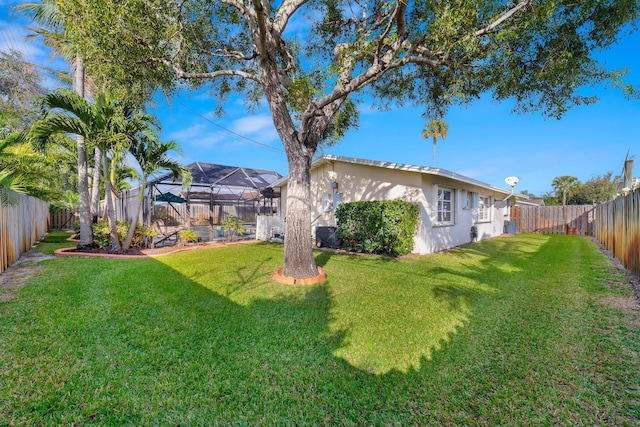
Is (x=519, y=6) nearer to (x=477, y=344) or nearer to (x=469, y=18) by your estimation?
(x=469, y=18)

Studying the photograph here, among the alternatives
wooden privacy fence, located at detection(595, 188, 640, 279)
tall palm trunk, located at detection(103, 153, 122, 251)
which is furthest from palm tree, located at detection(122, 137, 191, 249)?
wooden privacy fence, located at detection(595, 188, 640, 279)

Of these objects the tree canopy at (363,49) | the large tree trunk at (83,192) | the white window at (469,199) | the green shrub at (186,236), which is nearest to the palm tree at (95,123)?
the large tree trunk at (83,192)

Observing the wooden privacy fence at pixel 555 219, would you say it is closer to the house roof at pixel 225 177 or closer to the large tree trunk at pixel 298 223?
the house roof at pixel 225 177

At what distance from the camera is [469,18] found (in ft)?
15.8

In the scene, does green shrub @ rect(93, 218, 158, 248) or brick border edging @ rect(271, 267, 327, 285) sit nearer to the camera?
brick border edging @ rect(271, 267, 327, 285)

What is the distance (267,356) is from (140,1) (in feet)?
21.5

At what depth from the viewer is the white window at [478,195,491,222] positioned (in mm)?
14986

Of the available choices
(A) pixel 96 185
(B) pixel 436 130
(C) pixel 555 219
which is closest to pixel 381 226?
(A) pixel 96 185

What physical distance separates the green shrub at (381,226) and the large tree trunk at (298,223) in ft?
12.0

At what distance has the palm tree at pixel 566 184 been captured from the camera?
110 feet

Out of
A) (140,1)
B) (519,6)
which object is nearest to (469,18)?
(519,6)

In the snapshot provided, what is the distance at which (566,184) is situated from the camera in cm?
3491

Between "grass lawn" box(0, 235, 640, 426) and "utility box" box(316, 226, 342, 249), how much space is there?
4.72 metres

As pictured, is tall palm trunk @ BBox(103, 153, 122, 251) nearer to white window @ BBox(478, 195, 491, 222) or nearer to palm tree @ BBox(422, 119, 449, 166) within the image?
white window @ BBox(478, 195, 491, 222)
